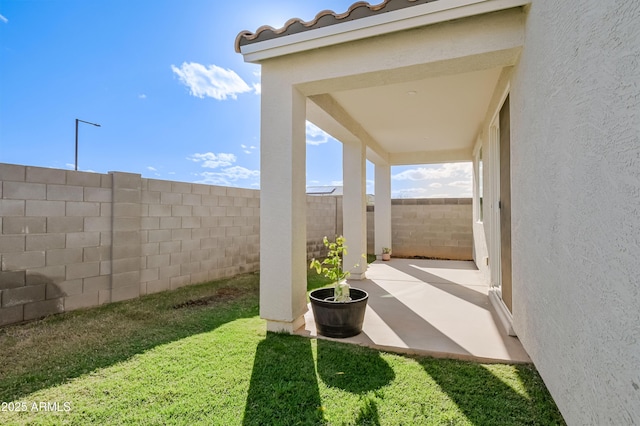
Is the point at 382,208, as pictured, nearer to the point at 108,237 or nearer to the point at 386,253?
the point at 386,253

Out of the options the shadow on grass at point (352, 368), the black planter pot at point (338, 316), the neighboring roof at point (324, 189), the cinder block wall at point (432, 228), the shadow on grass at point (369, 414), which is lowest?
the shadow on grass at point (369, 414)

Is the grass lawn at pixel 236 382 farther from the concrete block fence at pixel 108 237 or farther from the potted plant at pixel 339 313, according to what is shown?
the concrete block fence at pixel 108 237

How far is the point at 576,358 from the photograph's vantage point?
169 centimetres

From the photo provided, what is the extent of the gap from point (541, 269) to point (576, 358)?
764 millimetres

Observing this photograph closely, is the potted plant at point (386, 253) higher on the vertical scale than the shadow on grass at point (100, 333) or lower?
higher

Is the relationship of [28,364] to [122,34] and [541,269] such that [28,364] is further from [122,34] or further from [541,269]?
[122,34]

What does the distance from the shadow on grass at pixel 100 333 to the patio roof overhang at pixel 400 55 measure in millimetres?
3227

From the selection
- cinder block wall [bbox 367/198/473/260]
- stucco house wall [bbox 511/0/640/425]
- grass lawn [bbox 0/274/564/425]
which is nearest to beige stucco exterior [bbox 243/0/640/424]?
stucco house wall [bbox 511/0/640/425]

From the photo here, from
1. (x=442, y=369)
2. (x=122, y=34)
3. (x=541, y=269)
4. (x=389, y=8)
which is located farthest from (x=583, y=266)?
(x=122, y=34)

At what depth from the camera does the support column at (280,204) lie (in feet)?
11.3

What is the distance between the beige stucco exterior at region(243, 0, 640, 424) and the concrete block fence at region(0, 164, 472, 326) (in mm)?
2804

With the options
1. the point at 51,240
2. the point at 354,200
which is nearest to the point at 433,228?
the point at 354,200

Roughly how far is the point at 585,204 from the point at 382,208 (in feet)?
26.2

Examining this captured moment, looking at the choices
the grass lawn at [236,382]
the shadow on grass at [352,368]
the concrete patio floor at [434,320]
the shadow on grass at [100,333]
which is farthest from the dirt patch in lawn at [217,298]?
the shadow on grass at [352,368]
